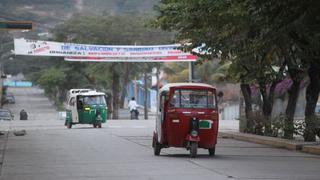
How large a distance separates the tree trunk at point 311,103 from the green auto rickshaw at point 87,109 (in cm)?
1602

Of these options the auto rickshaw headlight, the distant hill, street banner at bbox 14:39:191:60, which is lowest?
the auto rickshaw headlight

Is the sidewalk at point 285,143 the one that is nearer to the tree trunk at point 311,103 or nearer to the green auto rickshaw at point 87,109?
the tree trunk at point 311,103

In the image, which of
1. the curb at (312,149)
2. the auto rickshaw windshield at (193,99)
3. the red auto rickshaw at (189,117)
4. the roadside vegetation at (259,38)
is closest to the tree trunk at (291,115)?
the roadside vegetation at (259,38)

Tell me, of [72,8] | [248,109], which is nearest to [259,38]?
[248,109]

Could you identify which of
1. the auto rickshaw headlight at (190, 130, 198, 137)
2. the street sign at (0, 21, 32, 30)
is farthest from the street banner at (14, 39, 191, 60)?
the auto rickshaw headlight at (190, 130, 198, 137)

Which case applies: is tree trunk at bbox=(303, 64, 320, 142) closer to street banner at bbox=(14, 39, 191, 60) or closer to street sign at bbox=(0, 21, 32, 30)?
street sign at bbox=(0, 21, 32, 30)

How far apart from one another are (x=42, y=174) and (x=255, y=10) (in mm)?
7304

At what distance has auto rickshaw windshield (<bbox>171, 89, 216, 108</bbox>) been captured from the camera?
60.6 ft

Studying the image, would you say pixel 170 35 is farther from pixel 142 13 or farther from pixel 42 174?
pixel 42 174

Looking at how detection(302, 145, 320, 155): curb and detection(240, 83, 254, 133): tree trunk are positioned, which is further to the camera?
detection(240, 83, 254, 133): tree trunk

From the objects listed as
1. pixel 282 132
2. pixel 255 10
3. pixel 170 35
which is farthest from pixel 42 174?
pixel 170 35

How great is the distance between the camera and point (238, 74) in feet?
95.3

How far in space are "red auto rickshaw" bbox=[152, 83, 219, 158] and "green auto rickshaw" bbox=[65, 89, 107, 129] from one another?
799 inches

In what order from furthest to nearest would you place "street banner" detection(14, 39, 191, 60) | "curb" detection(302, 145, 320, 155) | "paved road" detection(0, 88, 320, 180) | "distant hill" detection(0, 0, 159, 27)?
"distant hill" detection(0, 0, 159, 27) → "street banner" detection(14, 39, 191, 60) → "curb" detection(302, 145, 320, 155) → "paved road" detection(0, 88, 320, 180)
